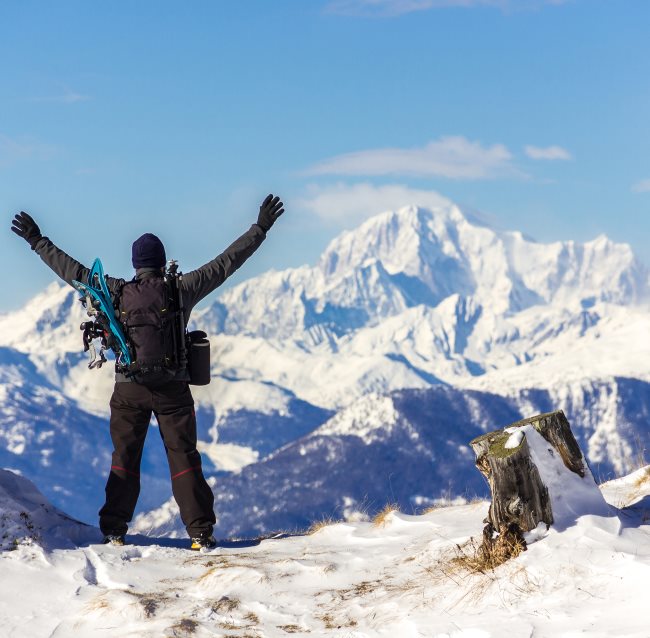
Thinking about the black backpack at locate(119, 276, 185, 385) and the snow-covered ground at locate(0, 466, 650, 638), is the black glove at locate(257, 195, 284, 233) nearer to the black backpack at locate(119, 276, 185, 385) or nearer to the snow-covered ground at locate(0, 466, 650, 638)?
the black backpack at locate(119, 276, 185, 385)

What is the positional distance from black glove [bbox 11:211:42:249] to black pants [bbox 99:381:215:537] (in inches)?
102

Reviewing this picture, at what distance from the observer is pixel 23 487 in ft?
50.2

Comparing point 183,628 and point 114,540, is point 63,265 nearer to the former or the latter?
point 114,540

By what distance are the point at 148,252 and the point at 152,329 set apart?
1107 millimetres

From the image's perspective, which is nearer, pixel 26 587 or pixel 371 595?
pixel 371 595

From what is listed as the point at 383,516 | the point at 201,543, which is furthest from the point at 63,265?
the point at 383,516

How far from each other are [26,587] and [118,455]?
292 cm

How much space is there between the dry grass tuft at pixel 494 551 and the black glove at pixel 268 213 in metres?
5.69

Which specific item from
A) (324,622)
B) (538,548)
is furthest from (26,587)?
(538,548)

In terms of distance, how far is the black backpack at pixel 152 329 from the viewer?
14.0m

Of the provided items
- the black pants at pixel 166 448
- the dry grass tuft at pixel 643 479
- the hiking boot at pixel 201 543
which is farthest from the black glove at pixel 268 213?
the dry grass tuft at pixel 643 479

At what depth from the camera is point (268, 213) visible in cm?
1470

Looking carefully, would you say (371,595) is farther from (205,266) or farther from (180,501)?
(205,266)

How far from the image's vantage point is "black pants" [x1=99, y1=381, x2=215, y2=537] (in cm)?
1442
